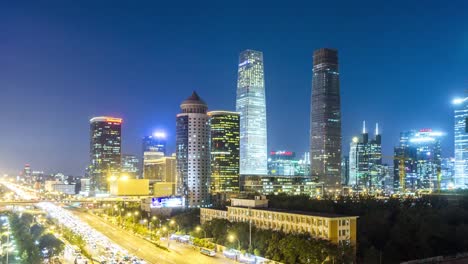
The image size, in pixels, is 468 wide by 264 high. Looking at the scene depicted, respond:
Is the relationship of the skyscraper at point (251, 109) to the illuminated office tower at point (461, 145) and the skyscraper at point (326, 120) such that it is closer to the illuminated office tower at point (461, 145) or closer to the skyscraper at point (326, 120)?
the skyscraper at point (326, 120)

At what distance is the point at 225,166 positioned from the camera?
474 feet

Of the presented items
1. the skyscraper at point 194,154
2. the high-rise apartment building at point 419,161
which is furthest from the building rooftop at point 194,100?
the high-rise apartment building at point 419,161

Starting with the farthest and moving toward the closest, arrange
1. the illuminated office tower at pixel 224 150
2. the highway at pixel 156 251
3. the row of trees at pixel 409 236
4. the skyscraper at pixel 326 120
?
the skyscraper at pixel 326 120 → the illuminated office tower at pixel 224 150 → the row of trees at pixel 409 236 → the highway at pixel 156 251

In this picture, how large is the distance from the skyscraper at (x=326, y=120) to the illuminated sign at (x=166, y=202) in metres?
86.0

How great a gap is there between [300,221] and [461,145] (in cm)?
11734

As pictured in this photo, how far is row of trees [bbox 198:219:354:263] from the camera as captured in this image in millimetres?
43375

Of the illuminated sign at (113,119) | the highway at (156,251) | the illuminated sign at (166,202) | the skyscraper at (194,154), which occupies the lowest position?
the highway at (156,251)

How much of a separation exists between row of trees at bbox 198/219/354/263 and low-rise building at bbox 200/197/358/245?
197 centimetres

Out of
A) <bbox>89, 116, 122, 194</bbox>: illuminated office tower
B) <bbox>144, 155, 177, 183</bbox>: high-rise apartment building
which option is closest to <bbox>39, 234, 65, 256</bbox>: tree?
<bbox>144, 155, 177, 183</bbox>: high-rise apartment building

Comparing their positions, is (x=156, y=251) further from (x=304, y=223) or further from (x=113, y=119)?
(x=113, y=119)

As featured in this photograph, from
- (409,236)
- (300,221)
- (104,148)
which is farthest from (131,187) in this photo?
(409,236)

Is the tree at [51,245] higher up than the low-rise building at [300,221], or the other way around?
the low-rise building at [300,221]

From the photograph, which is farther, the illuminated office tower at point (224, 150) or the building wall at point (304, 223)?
the illuminated office tower at point (224, 150)

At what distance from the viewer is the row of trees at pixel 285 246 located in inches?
1708
